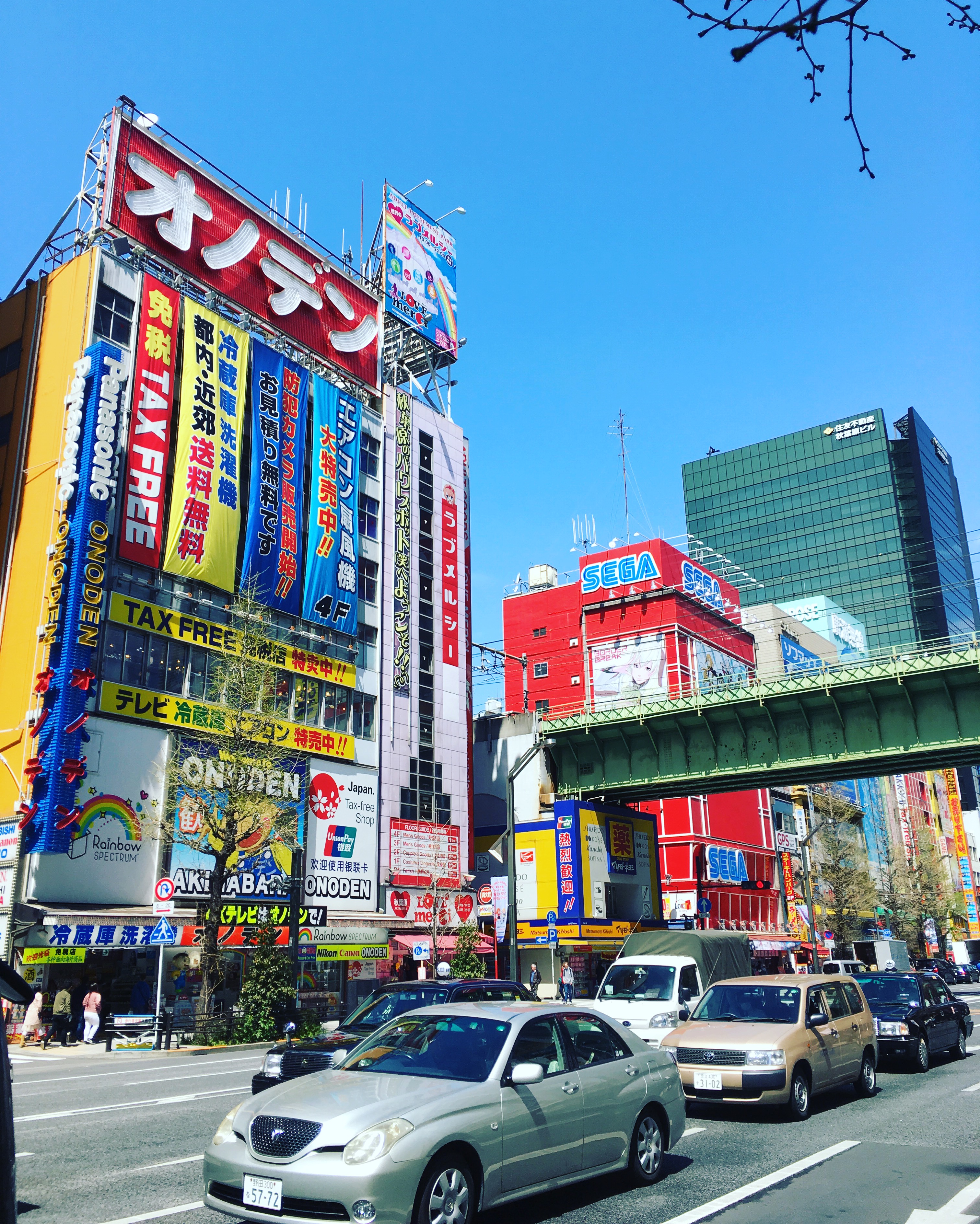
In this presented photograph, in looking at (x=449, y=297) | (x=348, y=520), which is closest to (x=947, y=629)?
(x=449, y=297)

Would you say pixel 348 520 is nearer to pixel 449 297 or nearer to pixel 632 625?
pixel 449 297

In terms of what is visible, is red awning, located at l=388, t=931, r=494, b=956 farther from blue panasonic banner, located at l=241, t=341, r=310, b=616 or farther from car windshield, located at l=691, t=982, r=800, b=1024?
car windshield, located at l=691, t=982, r=800, b=1024

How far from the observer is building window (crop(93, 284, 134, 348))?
34219mm

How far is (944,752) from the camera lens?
3641 centimetres

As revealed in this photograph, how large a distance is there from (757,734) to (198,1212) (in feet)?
116

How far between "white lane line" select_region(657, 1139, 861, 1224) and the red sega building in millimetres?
51962

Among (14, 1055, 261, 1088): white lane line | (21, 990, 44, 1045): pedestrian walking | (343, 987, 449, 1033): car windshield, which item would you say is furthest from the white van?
(21, 990, 44, 1045): pedestrian walking

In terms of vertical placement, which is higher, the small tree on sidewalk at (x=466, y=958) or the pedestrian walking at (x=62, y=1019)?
the small tree on sidewalk at (x=466, y=958)

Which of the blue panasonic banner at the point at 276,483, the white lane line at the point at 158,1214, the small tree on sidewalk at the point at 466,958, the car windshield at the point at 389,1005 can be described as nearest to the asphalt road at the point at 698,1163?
the white lane line at the point at 158,1214

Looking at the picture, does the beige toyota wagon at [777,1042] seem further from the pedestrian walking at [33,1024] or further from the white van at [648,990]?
the pedestrian walking at [33,1024]

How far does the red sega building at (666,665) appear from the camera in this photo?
63.0 meters

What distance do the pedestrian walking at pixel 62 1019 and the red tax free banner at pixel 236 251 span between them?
26348mm

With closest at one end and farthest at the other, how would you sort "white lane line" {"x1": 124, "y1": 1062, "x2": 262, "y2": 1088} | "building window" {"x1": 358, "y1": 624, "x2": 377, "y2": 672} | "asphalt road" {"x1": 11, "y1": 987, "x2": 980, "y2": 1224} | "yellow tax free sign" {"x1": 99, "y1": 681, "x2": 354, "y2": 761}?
"asphalt road" {"x1": 11, "y1": 987, "x2": 980, "y2": 1224} → "white lane line" {"x1": 124, "y1": 1062, "x2": 262, "y2": 1088} → "yellow tax free sign" {"x1": 99, "y1": 681, "x2": 354, "y2": 761} → "building window" {"x1": 358, "y1": 624, "x2": 377, "y2": 672}

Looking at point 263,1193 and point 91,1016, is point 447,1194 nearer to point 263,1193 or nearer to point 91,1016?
point 263,1193
